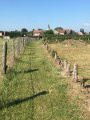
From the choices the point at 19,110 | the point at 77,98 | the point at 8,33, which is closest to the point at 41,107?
the point at 19,110

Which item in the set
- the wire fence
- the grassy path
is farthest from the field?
the wire fence

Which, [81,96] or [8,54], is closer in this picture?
[81,96]

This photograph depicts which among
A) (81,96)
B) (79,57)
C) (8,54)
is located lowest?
(81,96)

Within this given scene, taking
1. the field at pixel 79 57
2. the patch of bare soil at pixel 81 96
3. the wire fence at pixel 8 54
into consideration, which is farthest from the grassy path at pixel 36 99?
the field at pixel 79 57

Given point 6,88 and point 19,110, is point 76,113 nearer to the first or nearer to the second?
point 19,110

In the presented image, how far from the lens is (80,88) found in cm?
647

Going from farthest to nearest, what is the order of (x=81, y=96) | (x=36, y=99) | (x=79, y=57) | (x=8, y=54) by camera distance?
(x=79, y=57) < (x=8, y=54) < (x=81, y=96) < (x=36, y=99)

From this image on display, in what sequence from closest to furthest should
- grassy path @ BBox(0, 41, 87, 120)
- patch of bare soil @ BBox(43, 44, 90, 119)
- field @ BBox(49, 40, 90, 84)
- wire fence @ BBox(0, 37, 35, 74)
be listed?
grassy path @ BBox(0, 41, 87, 120), patch of bare soil @ BBox(43, 44, 90, 119), wire fence @ BBox(0, 37, 35, 74), field @ BBox(49, 40, 90, 84)

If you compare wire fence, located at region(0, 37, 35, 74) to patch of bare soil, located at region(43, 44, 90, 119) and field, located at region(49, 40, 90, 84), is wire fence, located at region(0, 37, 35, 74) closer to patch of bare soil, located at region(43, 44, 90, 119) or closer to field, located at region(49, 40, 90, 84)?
patch of bare soil, located at region(43, 44, 90, 119)

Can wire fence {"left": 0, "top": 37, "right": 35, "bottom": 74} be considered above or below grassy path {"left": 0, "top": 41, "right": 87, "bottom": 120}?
above

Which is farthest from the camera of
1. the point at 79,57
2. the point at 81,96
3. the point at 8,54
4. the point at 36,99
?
the point at 79,57

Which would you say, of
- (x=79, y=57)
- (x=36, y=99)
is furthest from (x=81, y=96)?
(x=79, y=57)

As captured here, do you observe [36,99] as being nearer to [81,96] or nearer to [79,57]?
[81,96]

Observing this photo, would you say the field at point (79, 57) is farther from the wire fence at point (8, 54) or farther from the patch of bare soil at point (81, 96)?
the wire fence at point (8, 54)
